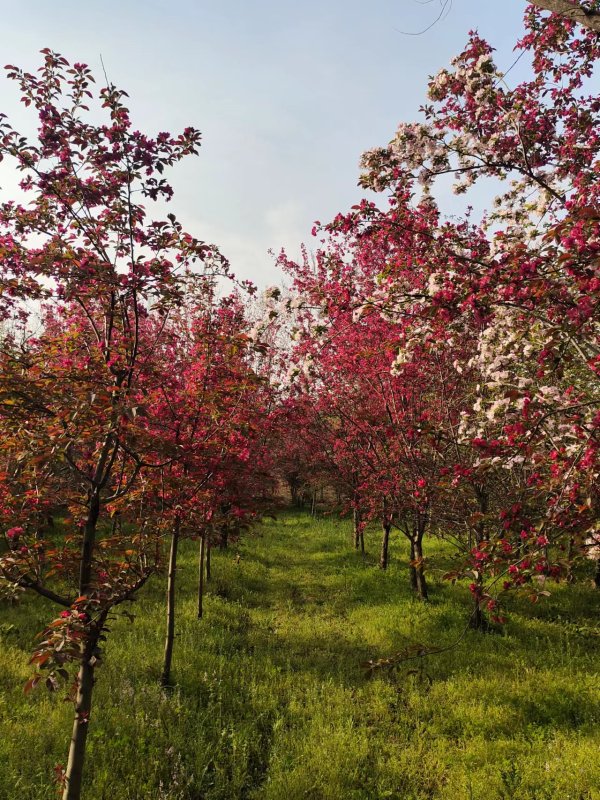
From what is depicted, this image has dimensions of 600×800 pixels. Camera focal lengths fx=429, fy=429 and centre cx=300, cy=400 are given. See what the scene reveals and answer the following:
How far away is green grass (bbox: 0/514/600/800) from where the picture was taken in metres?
4.68

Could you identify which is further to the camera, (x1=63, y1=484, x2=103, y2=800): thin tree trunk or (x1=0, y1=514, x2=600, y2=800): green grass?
(x1=0, y1=514, x2=600, y2=800): green grass

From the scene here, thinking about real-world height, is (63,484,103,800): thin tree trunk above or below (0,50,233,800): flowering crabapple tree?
below

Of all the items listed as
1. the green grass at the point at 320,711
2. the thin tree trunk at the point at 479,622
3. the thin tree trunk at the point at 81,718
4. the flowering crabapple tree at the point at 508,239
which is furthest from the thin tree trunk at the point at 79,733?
the thin tree trunk at the point at 479,622

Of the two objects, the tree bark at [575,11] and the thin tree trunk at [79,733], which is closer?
the tree bark at [575,11]

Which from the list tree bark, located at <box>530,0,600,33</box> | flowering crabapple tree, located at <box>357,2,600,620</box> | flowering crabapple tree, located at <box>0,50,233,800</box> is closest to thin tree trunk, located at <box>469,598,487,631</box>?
flowering crabapple tree, located at <box>357,2,600,620</box>

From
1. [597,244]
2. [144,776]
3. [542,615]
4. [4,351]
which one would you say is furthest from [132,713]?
[542,615]

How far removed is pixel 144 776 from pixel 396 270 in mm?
6227

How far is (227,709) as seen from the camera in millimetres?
5988

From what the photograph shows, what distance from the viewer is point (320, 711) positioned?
235 inches

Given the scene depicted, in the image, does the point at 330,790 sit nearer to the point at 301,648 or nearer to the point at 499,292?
the point at 301,648

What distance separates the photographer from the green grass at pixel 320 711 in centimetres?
468

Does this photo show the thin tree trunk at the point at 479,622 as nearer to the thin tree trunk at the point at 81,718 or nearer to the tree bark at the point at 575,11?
the thin tree trunk at the point at 81,718

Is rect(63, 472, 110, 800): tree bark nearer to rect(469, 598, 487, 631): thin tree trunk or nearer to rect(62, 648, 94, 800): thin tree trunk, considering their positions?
rect(62, 648, 94, 800): thin tree trunk

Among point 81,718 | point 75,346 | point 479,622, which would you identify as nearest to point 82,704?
point 81,718
